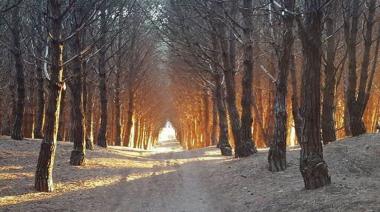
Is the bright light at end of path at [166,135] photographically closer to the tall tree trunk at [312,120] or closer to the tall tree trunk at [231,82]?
the tall tree trunk at [231,82]

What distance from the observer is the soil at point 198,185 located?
9.75m

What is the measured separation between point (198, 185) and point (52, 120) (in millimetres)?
4834

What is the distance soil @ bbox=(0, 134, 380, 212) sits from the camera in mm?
9750

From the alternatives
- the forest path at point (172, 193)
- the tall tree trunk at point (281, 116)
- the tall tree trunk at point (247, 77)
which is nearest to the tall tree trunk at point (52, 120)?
the forest path at point (172, 193)

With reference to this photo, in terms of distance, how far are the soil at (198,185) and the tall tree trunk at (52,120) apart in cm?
42

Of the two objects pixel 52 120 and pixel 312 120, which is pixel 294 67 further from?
pixel 52 120

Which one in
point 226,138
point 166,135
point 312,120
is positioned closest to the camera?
point 312,120

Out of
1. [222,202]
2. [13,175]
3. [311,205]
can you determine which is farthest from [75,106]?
[311,205]

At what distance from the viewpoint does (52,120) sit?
1245 cm

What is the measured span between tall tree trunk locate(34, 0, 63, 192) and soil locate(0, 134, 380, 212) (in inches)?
16.6

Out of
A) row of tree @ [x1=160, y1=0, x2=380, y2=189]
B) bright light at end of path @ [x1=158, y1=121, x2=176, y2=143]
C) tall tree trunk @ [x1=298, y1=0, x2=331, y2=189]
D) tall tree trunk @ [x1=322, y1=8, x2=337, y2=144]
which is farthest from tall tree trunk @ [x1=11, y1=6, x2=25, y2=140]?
bright light at end of path @ [x1=158, y1=121, x2=176, y2=143]

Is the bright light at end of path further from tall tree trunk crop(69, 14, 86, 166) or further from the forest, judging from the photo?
tall tree trunk crop(69, 14, 86, 166)

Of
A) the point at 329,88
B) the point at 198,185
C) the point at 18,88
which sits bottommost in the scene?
the point at 198,185

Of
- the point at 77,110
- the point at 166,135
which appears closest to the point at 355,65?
the point at 77,110
